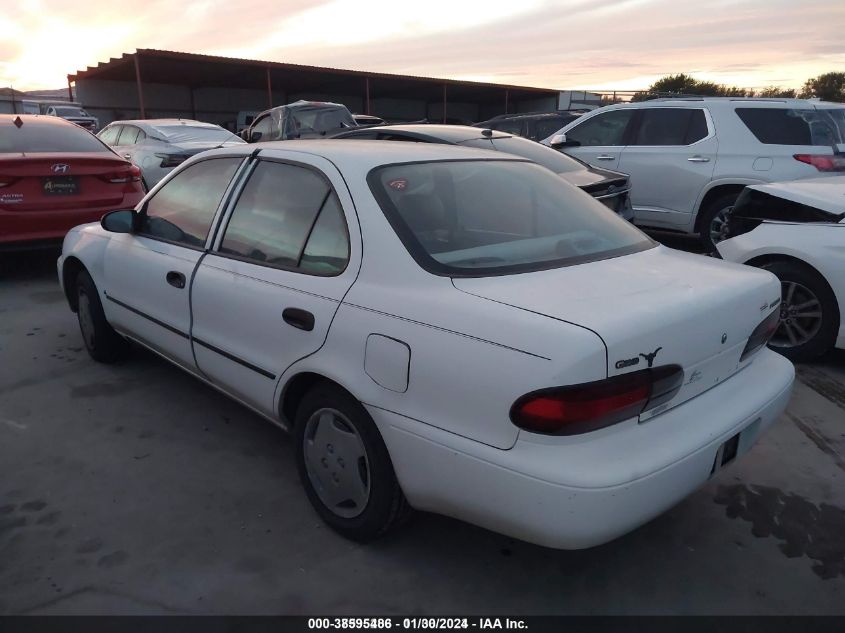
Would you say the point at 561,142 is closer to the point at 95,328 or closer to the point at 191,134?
the point at 95,328

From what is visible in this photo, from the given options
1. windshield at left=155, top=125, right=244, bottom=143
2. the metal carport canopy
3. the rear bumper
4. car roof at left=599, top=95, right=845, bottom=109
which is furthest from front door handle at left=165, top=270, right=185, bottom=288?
the metal carport canopy

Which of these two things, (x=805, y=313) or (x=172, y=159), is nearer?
(x=805, y=313)

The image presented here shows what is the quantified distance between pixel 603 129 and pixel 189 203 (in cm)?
618

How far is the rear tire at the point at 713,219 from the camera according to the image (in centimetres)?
718

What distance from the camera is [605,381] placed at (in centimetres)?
194

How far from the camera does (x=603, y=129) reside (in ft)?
27.5

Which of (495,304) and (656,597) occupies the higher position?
(495,304)

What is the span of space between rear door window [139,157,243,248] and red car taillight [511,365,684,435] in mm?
2058

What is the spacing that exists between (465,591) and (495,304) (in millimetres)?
1080

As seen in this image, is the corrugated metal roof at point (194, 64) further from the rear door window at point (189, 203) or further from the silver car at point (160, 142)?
the rear door window at point (189, 203)

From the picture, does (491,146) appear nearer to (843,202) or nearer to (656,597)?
(843,202)

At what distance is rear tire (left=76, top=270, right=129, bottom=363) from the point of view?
4.34 m

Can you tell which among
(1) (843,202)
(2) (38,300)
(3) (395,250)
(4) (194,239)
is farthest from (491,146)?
(2) (38,300)

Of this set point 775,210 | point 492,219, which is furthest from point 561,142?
point 492,219
